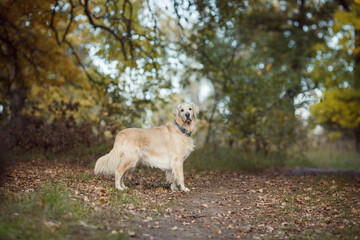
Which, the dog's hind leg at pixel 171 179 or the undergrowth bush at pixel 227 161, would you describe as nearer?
the dog's hind leg at pixel 171 179

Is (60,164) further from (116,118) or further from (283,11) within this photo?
(283,11)

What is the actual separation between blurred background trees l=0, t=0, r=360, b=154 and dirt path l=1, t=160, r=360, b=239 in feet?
10.7

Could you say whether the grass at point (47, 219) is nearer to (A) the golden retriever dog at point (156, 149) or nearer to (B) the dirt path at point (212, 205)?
(B) the dirt path at point (212, 205)

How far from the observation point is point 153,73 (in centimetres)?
1070

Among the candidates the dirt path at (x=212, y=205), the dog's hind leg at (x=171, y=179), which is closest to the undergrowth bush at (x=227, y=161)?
the dirt path at (x=212, y=205)

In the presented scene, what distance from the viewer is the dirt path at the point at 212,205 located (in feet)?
15.3

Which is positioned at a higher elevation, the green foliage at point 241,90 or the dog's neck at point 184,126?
the green foliage at point 241,90

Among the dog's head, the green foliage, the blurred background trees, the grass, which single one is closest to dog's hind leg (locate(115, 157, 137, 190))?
the dog's head

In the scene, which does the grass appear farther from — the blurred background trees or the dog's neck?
the blurred background trees

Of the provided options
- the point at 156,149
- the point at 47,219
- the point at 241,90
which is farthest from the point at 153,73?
the point at 47,219

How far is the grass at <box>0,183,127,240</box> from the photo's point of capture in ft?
11.7

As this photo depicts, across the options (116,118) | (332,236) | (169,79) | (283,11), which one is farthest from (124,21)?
(283,11)

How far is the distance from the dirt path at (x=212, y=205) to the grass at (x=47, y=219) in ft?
0.66

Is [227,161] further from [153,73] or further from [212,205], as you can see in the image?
[212,205]
